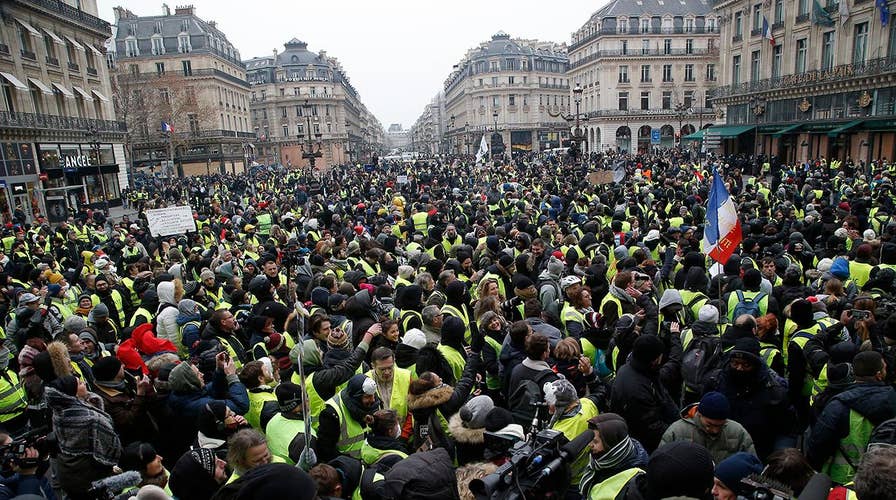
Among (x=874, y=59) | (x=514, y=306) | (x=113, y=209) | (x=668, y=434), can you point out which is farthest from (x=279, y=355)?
(x=113, y=209)

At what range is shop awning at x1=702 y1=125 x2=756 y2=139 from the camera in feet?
134

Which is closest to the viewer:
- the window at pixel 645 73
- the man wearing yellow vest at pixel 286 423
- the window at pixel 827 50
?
the man wearing yellow vest at pixel 286 423

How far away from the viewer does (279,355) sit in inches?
227

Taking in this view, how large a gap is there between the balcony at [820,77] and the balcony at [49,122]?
42.5m

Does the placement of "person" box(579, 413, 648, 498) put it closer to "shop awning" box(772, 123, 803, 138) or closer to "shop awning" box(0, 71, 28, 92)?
"shop awning" box(0, 71, 28, 92)

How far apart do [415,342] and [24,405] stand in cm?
394

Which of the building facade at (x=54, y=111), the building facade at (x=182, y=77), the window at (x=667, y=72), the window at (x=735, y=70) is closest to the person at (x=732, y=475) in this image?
the building facade at (x=54, y=111)

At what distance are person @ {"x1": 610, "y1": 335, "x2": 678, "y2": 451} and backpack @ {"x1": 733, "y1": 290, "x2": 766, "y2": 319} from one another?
233 centimetres

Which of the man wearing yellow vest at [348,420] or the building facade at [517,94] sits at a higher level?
the building facade at [517,94]

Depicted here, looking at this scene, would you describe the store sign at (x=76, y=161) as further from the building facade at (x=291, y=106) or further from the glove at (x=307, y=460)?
the building facade at (x=291, y=106)

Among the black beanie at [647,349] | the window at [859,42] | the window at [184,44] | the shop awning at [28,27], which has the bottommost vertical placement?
the black beanie at [647,349]

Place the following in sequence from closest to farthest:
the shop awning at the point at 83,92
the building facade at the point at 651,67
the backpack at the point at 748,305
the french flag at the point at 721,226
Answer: the backpack at the point at 748,305 < the french flag at the point at 721,226 < the shop awning at the point at 83,92 < the building facade at the point at 651,67

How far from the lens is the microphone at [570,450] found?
2861mm

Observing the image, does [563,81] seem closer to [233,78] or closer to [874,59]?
[233,78]
